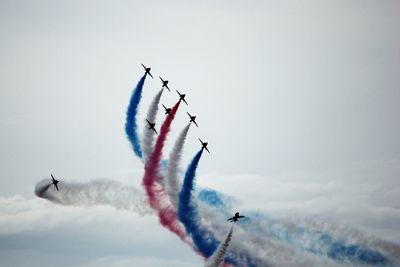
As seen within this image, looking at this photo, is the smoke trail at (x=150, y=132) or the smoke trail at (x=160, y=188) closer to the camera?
the smoke trail at (x=160, y=188)

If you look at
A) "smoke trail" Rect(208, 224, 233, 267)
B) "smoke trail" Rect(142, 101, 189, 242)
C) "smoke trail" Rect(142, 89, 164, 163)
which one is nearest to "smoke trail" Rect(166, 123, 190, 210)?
"smoke trail" Rect(142, 101, 189, 242)

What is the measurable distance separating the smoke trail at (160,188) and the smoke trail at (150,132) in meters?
1.10

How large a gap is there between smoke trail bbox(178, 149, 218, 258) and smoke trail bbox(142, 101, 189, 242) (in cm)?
173

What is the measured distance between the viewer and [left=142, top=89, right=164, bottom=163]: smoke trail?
107188 millimetres

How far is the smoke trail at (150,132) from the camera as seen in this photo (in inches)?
4220

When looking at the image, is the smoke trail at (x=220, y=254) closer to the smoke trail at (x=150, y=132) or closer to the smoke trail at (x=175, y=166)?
the smoke trail at (x=175, y=166)

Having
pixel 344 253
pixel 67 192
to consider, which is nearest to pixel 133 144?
pixel 67 192

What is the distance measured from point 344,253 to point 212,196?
23.3 metres

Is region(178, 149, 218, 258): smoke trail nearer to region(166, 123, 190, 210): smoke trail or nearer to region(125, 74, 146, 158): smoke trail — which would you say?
region(166, 123, 190, 210): smoke trail

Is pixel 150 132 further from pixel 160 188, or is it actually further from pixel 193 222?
pixel 193 222

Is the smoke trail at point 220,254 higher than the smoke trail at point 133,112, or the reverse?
the smoke trail at point 133,112

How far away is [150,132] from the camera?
107438 millimetres

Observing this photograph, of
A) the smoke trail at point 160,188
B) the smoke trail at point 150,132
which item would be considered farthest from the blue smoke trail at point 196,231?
the smoke trail at point 150,132

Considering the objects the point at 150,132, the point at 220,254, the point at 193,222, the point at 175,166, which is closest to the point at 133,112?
the point at 150,132
